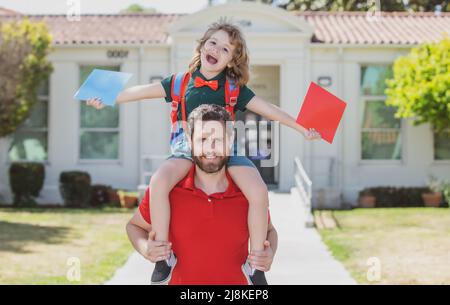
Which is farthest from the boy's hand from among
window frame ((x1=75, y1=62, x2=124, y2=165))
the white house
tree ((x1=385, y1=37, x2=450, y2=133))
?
window frame ((x1=75, y1=62, x2=124, y2=165))

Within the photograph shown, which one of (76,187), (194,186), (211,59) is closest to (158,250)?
(194,186)

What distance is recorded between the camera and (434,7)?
1527 centimetres

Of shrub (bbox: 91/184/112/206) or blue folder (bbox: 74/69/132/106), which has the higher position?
blue folder (bbox: 74/69/132/106)

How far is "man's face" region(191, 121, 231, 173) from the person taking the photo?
87.4 inches

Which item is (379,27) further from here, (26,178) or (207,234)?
(207,234)

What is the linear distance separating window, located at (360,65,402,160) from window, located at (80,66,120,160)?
5077 mm

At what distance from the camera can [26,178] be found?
1340cm

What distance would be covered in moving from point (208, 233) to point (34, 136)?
494 inches

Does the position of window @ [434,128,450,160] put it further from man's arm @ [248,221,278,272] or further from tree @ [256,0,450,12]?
man's arm @ [248,221,278,272]

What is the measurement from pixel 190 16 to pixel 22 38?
10.5 feet

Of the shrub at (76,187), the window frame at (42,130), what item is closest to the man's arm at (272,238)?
the shrub at (76,187)

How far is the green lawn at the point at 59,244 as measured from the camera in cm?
698
